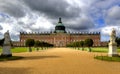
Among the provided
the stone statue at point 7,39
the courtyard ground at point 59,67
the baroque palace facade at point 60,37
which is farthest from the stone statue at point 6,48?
the baroque palace facade at point 60,37

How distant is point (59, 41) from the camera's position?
467 ft

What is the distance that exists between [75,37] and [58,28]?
60.9ft

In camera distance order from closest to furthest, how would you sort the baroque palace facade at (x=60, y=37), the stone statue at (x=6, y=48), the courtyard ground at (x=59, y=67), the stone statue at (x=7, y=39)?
the courtyard ground at (x=59, y=67) < the stone statue at (x=6, y=48) < the stone statue at (x=7, y=39) < the baroque palace facade at (x=60, y=37)

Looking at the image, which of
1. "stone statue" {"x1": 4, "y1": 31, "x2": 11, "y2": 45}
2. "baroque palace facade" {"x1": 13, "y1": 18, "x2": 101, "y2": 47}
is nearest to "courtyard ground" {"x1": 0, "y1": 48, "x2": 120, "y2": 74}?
"stone statue" {"x1": 4, "y1": 31, "x2": 11, "y2": 45}

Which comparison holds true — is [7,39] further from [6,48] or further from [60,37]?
[60,37]

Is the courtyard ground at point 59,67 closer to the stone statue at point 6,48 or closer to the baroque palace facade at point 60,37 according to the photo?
the stone statue at point 6,48

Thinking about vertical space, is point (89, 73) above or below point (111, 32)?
below

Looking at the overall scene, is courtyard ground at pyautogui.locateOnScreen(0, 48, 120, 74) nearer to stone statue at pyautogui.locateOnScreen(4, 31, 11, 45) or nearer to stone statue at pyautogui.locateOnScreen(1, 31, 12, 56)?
stone statue at pyautogui.locateOnScreen(1, 31, 12, 56)

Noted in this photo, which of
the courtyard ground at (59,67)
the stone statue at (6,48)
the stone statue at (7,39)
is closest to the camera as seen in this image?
the courtyard ground at (59,67)

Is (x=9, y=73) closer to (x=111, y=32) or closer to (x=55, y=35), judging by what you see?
(x=111, y=32)

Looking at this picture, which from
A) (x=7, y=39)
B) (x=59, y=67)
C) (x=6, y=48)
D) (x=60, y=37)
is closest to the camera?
(x=59, y=67)

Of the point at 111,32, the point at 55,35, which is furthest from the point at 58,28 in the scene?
the point at 111,32

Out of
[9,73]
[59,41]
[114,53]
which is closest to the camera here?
[9,73]

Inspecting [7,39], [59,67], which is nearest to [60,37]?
[7,39]
